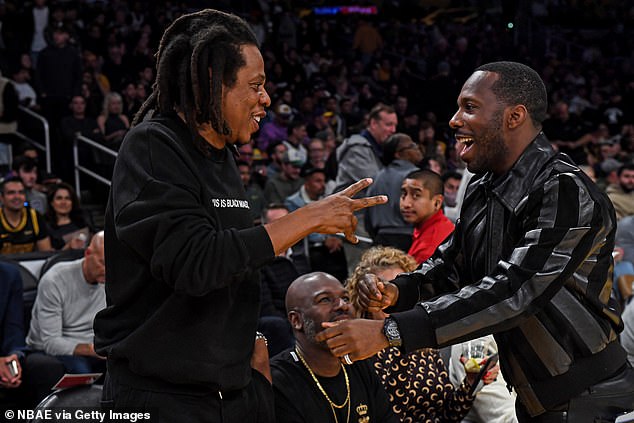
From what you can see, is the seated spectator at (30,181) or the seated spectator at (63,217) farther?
the seated spectator at (30,181)

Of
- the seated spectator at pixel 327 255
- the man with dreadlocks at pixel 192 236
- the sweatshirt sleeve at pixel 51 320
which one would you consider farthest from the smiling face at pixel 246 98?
the seated spectator at pixel 327 255

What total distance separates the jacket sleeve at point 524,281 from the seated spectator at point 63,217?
5940mm

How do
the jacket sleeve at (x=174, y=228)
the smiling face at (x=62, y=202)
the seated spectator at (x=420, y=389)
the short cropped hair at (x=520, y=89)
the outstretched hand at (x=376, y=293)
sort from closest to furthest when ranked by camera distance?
the jacket sleeve at (x=174, y=228), the short cropped hair at (x=520, y=89), the outstretched hand at (x=376, y=293), the seated spectator at (x=420, y=389), the smiling face at (x=62, y=202)

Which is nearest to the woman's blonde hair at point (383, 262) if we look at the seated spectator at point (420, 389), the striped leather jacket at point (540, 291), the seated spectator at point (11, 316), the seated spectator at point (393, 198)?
the seated spectator at point (420, 389)

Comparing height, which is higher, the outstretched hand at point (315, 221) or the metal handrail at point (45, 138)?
the outstretched hand at point (315, 221)

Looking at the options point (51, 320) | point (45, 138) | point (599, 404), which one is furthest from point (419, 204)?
point (45, 138)

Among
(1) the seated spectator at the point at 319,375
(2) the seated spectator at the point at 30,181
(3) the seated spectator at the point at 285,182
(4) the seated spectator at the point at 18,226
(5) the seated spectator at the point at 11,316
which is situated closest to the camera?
(1) the seated spectator at the point at 319,375

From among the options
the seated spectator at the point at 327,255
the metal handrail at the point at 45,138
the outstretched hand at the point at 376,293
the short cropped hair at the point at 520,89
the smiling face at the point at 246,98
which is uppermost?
the smiling face at the point at 246,98

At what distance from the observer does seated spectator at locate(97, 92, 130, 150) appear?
10.4m

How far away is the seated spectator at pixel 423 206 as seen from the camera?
5.80 m

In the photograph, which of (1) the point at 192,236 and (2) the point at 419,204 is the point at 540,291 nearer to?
(1) the point at 192,236

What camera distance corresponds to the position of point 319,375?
3828mm

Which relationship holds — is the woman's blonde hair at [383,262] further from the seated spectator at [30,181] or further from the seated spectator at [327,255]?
the seated spectator at [30,181]

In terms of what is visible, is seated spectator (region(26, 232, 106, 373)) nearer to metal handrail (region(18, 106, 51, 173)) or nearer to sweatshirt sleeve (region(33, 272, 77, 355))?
sweatshirt sleeve (region(33, 272, 77, 355))
